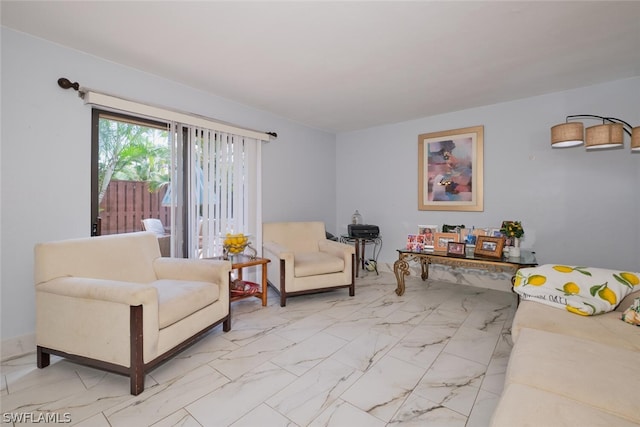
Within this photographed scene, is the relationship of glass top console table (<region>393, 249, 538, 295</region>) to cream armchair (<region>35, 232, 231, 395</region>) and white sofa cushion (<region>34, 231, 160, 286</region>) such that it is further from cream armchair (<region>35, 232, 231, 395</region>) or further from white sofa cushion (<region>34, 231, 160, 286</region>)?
white sofa cushion (<region>34, 231, 160, 286</region>)

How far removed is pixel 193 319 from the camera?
2.05 meters

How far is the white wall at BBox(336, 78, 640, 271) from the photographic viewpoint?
9.62ft

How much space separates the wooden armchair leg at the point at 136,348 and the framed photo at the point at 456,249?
3.00 m

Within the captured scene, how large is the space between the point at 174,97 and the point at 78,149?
1.04 meters

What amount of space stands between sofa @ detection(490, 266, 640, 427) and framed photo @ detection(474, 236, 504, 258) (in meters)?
0.96

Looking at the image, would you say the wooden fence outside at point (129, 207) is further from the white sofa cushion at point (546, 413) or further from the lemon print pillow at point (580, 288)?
the lemon print pillow at point (580, 288)

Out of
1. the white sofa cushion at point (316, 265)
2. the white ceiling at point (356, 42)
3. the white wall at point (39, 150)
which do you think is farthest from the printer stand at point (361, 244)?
the white wall at point (39, 150)

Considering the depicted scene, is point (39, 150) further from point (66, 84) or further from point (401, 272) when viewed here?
point (401, 272)

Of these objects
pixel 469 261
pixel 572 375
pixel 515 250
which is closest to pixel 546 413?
pixel 572 375

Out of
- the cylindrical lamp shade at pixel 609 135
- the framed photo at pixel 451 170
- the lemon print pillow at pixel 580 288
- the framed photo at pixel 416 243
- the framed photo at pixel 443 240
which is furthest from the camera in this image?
the framed photo at pixel 451 170

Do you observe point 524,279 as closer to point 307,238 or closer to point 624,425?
point 624,425

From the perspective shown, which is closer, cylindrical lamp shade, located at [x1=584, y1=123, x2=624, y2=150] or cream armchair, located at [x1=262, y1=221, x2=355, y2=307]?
cylindrical lamp shade, located at [x1=584, y1=123, x2=624, y2=150]

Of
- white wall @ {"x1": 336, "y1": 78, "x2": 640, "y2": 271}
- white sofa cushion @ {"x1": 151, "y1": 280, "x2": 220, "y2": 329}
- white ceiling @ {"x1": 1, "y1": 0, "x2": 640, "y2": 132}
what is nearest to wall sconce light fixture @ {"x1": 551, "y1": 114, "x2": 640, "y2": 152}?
white ceiling @ {"x1": 1, "y1": 0, "x2": 640, "y2": 132}

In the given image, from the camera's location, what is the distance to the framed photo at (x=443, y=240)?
3414 mm
